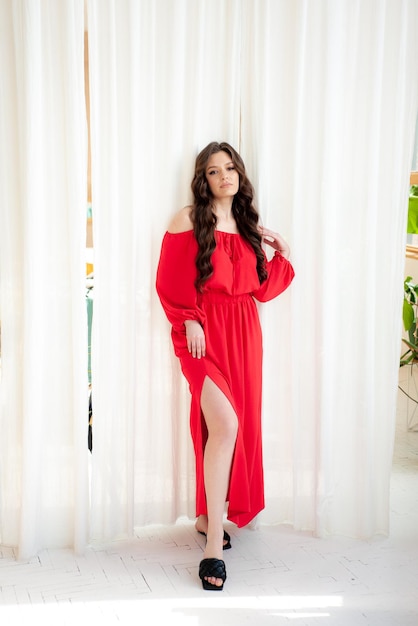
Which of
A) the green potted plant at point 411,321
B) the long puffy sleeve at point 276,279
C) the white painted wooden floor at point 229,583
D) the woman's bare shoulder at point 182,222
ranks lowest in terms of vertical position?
the white painted wooden floor at point 229,583

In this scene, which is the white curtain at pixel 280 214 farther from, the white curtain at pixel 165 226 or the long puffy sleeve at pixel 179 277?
the long puffy sleeve at pixel 179 277

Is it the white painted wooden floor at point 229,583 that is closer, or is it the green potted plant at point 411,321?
the white painted wooden floor at point 229,583

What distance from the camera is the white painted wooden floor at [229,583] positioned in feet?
8.37

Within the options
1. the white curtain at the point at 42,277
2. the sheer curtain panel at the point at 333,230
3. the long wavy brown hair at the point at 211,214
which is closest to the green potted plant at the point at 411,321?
the sheer curtain panel at the point at 333,230

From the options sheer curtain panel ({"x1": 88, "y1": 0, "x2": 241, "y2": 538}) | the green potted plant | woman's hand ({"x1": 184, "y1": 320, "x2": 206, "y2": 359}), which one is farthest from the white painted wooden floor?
the green potted plant

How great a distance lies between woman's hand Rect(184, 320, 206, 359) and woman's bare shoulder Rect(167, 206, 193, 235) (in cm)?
36

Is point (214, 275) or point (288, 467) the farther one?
point (288, 467)

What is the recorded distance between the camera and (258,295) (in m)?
3.02

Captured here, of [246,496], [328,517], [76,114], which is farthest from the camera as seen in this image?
[328,517]

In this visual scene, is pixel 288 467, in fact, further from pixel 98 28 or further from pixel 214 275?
pixel 98 28

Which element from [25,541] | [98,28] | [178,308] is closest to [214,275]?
[178,308]

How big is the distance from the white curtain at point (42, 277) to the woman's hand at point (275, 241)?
2.41 feet

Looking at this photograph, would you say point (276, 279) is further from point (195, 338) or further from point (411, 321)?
point (411, 321)

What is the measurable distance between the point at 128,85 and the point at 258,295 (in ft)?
3.20
